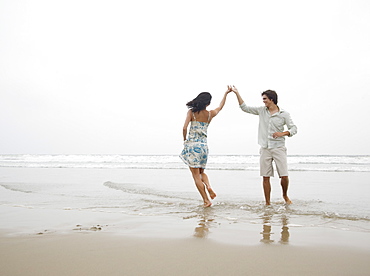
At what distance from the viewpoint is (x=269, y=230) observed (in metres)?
3.12

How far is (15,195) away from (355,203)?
6.34 metres

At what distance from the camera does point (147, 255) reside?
2.25m

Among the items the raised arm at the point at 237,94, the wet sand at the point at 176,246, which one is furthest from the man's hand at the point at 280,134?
the wet sand at the point at 176,246

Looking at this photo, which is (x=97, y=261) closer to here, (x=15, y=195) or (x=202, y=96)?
(x=202, y=96)

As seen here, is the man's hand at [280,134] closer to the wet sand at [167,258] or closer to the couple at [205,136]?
the couple at [205,136]

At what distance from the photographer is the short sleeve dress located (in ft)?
16.4

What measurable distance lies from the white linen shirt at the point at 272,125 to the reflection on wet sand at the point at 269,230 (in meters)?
1.39

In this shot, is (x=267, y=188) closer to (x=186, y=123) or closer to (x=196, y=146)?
(x=196, y=146)

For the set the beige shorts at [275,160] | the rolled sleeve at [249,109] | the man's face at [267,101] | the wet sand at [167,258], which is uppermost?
the man's face at [267,101]

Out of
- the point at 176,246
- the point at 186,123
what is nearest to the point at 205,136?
the point at 186,123

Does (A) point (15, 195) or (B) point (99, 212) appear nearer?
(B) point (99, 212)

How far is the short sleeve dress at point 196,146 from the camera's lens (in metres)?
5.00

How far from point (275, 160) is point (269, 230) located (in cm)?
218

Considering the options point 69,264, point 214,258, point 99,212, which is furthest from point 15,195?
point 214,258
